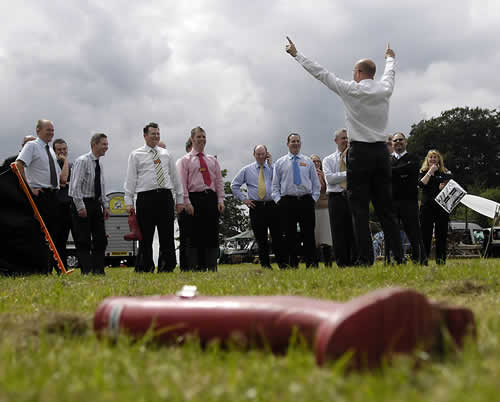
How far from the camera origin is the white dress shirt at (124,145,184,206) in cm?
888

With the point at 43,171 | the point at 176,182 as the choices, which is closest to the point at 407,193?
the point at 176,182

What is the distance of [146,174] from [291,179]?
2450mm

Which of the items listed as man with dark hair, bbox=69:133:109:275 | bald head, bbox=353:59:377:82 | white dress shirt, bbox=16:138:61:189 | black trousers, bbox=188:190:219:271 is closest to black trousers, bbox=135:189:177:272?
black trousers, bbox=188:190:219:271

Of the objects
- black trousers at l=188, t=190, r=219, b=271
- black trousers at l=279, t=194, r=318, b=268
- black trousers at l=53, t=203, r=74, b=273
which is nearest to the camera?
black trousers at l=188, t=190, r=219, b=271

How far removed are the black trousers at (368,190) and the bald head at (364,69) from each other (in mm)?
831

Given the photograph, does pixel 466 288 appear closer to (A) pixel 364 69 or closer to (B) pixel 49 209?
(A) pixel 364 69

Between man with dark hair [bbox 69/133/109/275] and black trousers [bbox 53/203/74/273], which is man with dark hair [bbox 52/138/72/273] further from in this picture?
man with dark hair [bbox 69/133/109/275]

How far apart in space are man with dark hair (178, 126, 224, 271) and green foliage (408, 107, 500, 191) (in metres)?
49.4

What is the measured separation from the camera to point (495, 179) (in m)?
55.3

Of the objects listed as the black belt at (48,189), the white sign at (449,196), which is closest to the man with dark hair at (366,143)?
the white sign at (449,196)

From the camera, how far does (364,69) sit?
22.5 feet

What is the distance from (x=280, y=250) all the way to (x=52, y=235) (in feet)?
13.0

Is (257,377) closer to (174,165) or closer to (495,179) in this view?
(174,165)

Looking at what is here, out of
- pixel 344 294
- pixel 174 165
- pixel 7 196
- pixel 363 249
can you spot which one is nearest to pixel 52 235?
pixel 7 196
